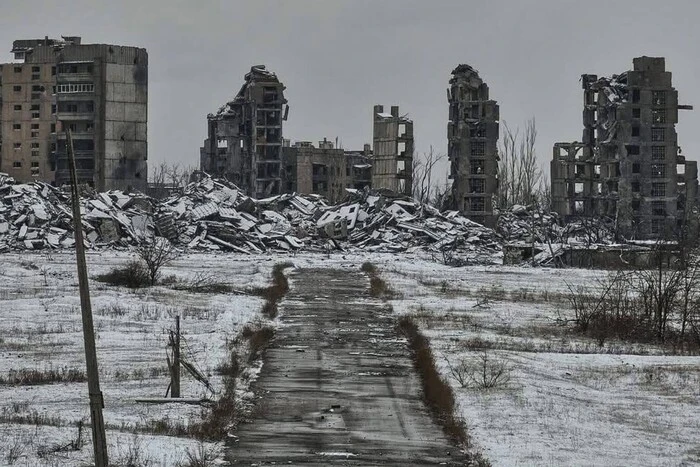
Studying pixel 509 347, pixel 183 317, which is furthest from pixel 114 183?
pixel 509 347

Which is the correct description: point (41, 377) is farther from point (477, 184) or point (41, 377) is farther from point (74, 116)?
point (74, 116)

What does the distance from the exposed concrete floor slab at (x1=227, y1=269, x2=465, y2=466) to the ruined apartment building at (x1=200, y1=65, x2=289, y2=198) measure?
86.1 m

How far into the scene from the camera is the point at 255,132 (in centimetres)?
11969

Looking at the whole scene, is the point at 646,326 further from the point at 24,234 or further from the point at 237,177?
the point at 237,177

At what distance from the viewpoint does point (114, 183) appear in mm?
111875

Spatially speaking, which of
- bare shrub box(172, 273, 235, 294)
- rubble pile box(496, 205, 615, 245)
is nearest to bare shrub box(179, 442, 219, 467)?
bare shrub box(172, 273, 235, 294)

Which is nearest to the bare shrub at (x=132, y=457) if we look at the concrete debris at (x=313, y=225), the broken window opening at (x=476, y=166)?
the concrete debris at (x=313, y=225)

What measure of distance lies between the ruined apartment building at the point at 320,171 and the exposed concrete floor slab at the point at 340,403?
103m

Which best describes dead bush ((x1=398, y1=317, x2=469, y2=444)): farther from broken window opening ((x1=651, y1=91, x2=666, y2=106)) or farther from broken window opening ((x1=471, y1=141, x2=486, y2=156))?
broken window opening ((x1=651, y1=91, x2=666, y2=106))

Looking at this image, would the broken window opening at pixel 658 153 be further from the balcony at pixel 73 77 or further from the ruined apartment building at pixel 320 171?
the balcony at pixel 73 77

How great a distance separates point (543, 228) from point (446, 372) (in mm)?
60617

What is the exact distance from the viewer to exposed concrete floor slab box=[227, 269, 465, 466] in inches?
669

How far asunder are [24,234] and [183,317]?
130 ft

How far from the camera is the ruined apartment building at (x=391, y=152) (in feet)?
350
